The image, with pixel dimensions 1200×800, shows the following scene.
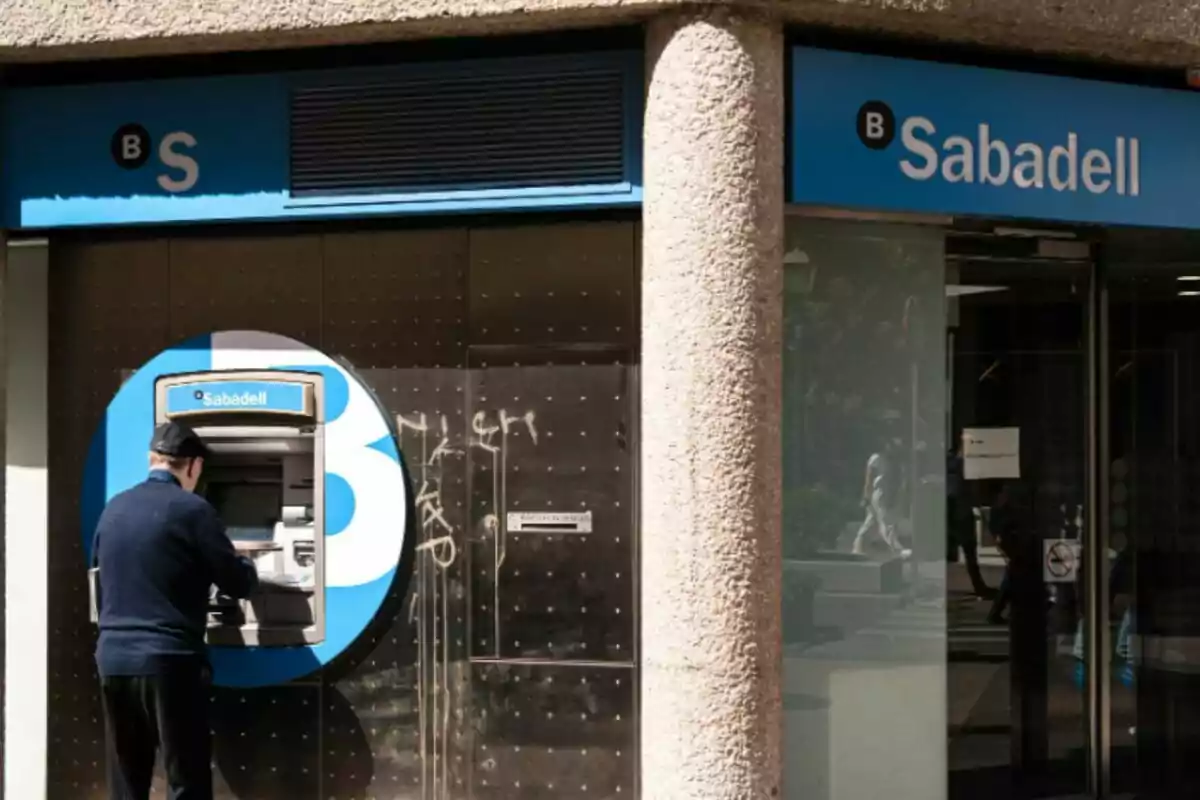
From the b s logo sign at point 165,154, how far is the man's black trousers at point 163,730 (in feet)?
6.28

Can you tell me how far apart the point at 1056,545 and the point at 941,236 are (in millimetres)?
1619

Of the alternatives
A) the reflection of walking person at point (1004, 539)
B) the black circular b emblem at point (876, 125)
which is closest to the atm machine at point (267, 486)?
the black circular b emblem at point (876, 125)

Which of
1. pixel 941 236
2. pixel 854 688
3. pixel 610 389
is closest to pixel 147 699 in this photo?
pixel 610 389

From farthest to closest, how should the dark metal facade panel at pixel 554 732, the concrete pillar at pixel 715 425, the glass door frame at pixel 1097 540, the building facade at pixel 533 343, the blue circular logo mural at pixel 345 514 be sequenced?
the glass door frame at pixel 1097 540 < the blue circular logo mural at pixel 345 514 < the dark metal facade panel at pixel 554 732 < the building facade at pixel 533 343 < the concrete pillar at pixel 715 425

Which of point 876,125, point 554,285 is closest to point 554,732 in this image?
point 554,285

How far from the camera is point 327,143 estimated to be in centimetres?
564

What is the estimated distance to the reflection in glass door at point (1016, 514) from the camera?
20.3 feet

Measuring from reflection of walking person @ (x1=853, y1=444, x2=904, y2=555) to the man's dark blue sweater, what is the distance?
7.79ft

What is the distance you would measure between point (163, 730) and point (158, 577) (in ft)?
1.73

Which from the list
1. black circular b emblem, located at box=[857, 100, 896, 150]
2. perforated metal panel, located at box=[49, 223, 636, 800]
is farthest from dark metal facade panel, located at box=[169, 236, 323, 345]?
black circular b emblem, located at box=[857, 100, 896, 150]

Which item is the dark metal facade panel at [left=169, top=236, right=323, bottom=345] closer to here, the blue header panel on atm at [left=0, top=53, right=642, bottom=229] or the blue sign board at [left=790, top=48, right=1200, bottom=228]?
the blue header panel on atm at [left=0, top=53, right=642, bottom=229]

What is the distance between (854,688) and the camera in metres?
5.71

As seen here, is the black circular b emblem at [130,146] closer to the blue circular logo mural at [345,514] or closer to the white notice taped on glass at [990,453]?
the blue circular logo mural at [345,514]

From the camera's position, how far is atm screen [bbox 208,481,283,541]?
232 inches
